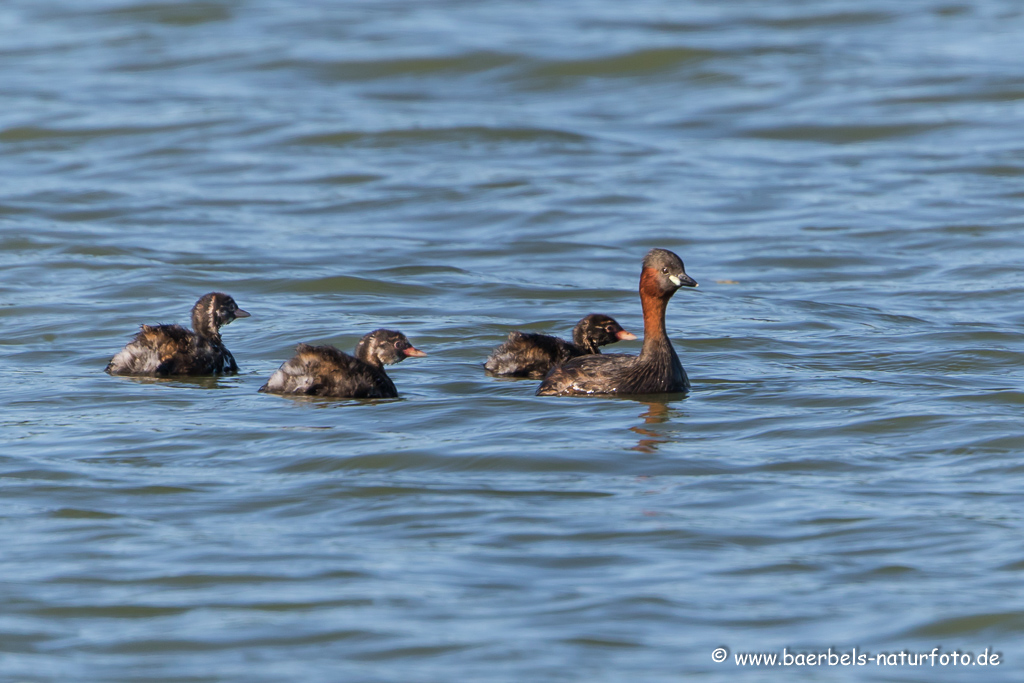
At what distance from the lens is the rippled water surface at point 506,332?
654cm

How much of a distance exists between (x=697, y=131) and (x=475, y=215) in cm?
502

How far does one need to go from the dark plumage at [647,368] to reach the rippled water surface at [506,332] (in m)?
0.22

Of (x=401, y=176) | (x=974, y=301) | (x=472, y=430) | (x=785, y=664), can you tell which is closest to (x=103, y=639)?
(x=785, y=664)

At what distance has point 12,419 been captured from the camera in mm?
9703

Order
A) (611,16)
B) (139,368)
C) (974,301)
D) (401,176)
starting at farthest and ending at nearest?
(611,16) < (401,176) < (974,301) < (139,368)

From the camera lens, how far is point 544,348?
11117mm

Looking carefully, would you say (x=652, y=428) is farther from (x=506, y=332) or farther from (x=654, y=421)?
(x=506, y=332)

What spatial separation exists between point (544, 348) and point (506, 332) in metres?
1.34

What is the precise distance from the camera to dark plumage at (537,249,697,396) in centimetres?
1045

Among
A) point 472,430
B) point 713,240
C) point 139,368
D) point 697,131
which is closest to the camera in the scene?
point 472,430

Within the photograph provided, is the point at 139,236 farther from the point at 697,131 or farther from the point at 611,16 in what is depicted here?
the point at 611,16

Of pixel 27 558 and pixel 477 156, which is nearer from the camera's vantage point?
pixel 27 558

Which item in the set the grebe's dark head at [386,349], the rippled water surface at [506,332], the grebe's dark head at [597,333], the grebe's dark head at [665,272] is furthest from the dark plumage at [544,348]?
the grebe's dark head at [665,272]

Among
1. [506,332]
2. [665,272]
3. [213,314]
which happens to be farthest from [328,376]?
[506,332]
